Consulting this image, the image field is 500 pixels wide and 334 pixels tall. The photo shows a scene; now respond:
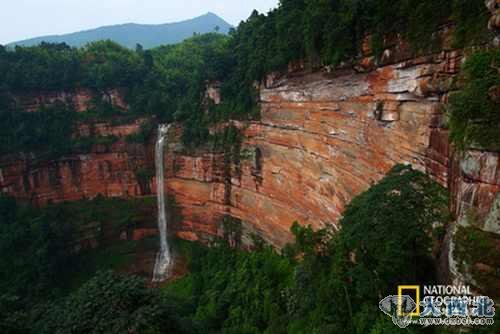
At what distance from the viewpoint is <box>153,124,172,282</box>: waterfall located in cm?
2356

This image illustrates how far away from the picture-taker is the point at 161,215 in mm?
23922

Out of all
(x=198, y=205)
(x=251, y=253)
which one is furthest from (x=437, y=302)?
(x=198, y=205)

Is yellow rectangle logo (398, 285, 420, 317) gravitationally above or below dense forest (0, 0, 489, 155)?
below

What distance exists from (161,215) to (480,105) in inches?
845

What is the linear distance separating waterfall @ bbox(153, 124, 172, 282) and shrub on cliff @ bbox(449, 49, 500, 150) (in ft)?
66.0

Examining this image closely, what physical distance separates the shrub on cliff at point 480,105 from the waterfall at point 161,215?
20.1 meters

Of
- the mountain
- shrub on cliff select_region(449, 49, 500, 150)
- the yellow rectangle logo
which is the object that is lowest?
the yellow rectangle logo

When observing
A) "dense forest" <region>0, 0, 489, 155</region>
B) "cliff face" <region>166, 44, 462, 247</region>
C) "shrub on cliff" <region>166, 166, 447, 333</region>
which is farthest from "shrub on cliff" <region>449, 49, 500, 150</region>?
"dense forest" <region>0, 0, 489, 155</region>

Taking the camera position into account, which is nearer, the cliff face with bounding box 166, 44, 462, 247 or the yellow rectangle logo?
the yellow rectangle logo

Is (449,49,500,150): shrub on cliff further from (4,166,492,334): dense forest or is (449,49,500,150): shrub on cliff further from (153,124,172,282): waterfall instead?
(153,124,172,282): waterfall

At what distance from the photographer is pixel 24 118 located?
2311cm

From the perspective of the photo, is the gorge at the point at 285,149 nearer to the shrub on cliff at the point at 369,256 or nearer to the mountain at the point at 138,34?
the shrub on cliff at the point at 369,256

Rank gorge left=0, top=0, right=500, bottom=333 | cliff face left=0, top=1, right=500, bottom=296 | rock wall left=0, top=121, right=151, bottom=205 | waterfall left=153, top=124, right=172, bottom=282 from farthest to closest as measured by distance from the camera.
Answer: waterfall left=153, top=124, right=172, bottom=282
rock wall left=0, top=121, right=151, bottom=205
gorge left=0, top=0, right=500, bottom=333
cliff face left=0, top=1, right=500, bottom=296

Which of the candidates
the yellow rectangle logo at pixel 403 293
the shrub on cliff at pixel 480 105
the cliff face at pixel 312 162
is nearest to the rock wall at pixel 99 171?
the cliff face at pixel 312 162
